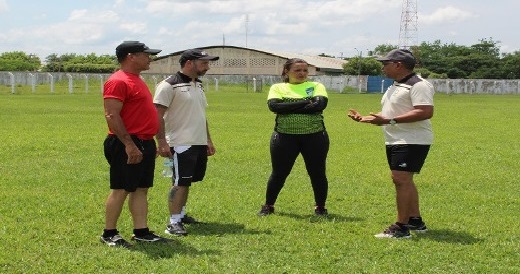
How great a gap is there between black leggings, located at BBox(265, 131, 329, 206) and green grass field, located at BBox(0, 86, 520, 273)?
0.30 meters

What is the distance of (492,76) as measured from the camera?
90500mm

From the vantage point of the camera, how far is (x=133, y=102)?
5805 millimetres

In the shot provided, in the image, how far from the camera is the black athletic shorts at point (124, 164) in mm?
5844

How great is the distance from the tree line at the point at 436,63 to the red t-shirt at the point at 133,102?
75.9 metres

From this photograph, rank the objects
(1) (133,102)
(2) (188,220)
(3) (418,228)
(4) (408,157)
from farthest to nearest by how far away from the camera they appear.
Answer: (2) (188,220), (3) (418,228), (4) (408,157), (1) (133,102)

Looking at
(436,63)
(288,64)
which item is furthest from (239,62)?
(288,64)

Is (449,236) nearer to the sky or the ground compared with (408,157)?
nearer to the ground

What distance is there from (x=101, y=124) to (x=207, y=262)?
49.9 ft

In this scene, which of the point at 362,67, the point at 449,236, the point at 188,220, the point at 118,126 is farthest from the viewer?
the point at 362,67

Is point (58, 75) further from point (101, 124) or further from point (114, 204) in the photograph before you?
point (114, 204)

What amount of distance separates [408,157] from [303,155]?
140 centimetres

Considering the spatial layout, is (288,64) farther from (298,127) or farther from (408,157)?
(408,157)

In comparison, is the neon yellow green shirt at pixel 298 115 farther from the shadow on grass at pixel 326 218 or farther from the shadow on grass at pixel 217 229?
the shadow on grass at pixel 217 229

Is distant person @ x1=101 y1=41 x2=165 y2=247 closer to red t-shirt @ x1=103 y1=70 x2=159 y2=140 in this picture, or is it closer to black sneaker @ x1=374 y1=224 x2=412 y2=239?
red t-shirt @ x1=103 y1=70 x2=159 y2=140
